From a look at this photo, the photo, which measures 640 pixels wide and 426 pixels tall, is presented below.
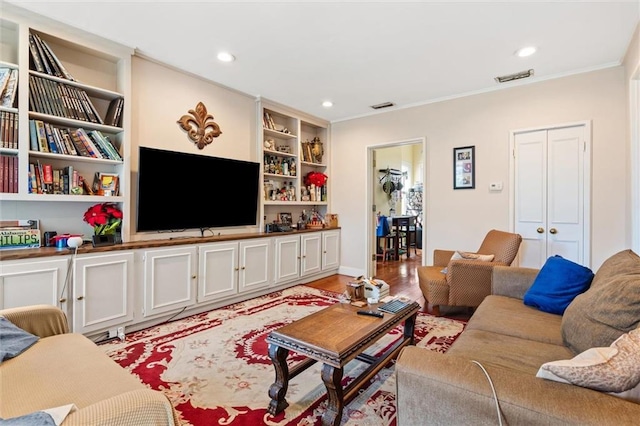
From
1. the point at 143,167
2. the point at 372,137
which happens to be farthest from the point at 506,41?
the point at 143,167

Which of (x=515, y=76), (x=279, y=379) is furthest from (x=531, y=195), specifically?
(x=279, y=379)

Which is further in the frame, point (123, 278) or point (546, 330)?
point (123, 278)

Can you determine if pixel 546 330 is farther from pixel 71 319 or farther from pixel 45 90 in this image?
pixel 45 90

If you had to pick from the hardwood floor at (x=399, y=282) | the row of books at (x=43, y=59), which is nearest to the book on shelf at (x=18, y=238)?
the row of books at (x=43, y=59)

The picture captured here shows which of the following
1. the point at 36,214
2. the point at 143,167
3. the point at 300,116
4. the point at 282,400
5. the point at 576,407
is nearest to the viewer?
the point at 576,407

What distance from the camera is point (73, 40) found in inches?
105

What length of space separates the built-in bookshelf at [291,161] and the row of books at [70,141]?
Result: 1896 millimetres

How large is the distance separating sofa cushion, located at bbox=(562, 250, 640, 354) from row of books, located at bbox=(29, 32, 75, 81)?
392 cm

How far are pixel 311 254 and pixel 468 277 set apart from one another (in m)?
2.31

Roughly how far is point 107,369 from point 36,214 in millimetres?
1973

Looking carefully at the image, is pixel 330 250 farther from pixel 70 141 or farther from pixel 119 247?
pixel 70 141

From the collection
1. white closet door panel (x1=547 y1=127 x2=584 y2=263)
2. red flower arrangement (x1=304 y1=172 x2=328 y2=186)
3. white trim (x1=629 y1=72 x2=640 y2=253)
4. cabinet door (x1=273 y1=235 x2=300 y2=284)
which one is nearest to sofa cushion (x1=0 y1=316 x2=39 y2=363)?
cabinet door (x1=273 y1=235 x2=300 y2=284)

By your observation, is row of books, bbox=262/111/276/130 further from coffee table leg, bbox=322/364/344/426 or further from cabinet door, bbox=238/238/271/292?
coffee table leg, bbox=322/364/344/426

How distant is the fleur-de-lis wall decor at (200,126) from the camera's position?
140 inches
